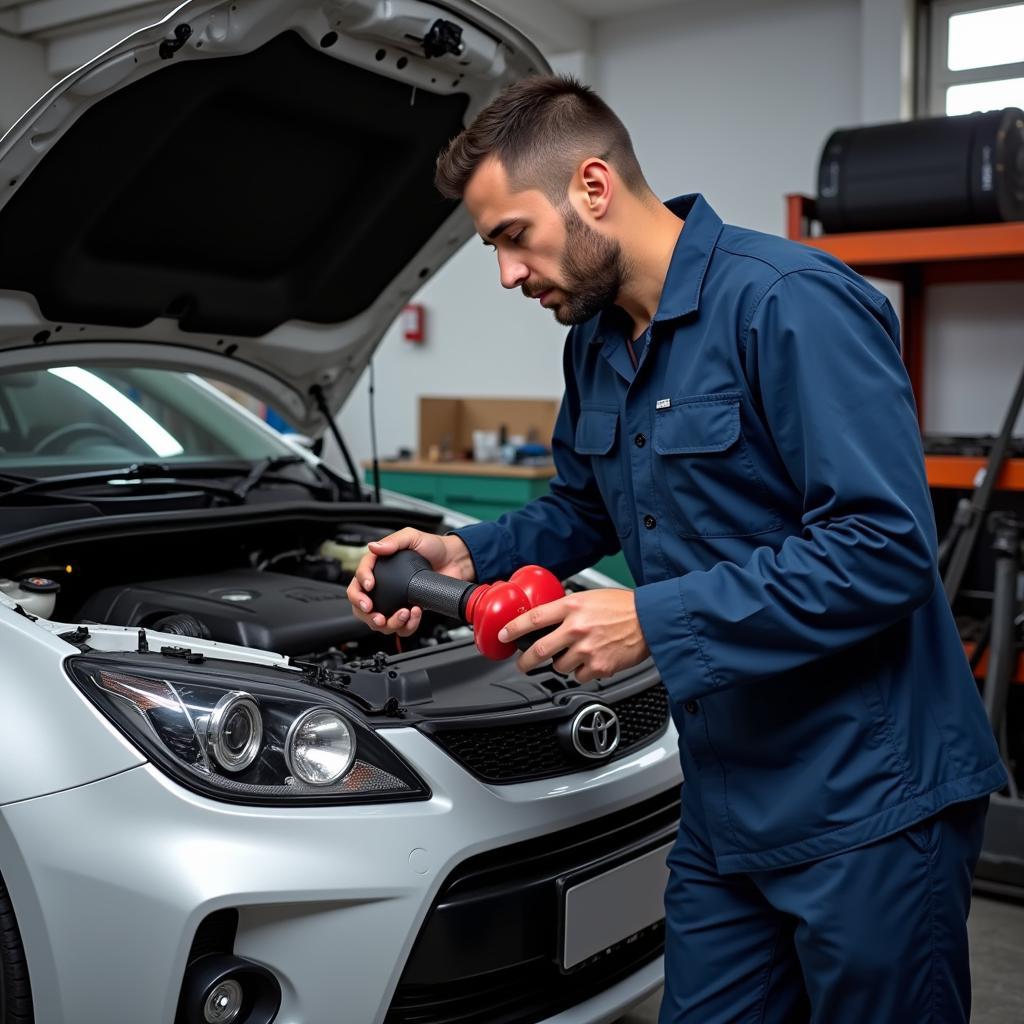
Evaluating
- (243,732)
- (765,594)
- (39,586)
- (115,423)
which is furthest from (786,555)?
(115,423)

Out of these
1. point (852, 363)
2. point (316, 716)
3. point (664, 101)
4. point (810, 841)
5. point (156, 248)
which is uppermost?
point (664, 101)

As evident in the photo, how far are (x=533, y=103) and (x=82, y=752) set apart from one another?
960 mm

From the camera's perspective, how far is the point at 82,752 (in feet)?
4.53

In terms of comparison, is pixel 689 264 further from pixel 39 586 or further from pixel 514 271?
pixel 39 586

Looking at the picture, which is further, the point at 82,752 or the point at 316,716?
the point at 316,716

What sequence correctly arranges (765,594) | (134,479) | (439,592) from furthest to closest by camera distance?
(134,479) < (439,592) < (765,594)

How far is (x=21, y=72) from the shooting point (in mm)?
6645

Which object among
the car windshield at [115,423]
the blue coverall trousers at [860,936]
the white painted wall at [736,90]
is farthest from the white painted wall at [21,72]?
the blue coverall trousers at [860,936]

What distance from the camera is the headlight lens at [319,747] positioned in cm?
145

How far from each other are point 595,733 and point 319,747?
0.43 meters

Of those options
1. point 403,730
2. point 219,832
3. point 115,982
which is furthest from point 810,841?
point 115,982

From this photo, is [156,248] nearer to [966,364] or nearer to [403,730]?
[403,730]

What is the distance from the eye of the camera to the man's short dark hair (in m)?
1.36

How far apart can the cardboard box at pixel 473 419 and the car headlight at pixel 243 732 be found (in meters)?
4.82
